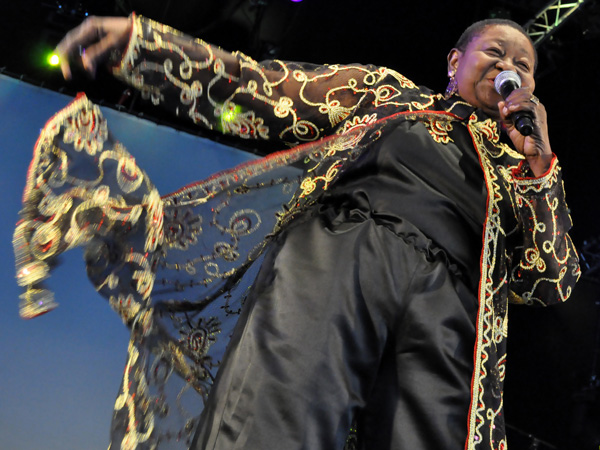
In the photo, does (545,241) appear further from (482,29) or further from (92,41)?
(92,41)

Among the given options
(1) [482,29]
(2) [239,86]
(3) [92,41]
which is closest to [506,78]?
(1) [482,29]

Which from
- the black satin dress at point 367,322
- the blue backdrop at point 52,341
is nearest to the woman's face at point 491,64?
the black satin dress at point 367,322

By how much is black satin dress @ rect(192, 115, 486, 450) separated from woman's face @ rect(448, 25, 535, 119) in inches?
10.7

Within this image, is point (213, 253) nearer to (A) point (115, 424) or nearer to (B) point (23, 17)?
(A) point (115, 424)

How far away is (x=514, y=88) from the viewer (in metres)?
1.21

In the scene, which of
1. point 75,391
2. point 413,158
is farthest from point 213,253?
point 75,391

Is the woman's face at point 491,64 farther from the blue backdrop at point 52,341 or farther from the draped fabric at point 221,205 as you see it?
the blue backdrop at point 52,341

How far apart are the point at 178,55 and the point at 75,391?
197 centimetres

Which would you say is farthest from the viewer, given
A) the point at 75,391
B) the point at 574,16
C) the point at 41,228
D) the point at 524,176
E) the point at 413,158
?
the point at 574,16

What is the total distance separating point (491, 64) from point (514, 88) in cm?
13

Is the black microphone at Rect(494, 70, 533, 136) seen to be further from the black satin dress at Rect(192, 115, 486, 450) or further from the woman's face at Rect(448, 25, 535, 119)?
the black satin dress at Rect(192, 115, 486, 450)

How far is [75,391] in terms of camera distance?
2596 mm

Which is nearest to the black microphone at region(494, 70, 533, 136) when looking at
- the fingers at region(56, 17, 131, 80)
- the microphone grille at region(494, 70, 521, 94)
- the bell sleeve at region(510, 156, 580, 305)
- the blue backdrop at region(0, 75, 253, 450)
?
the microphone grille at region(494, 70, 521, 94)

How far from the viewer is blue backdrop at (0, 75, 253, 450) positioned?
251 centimetres
